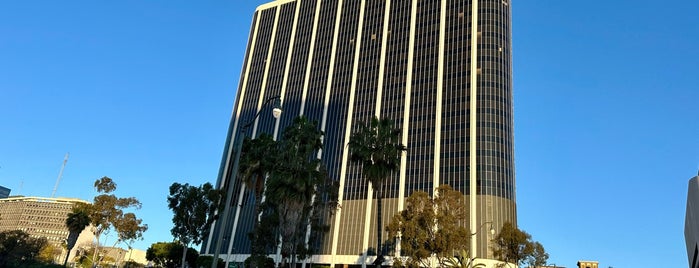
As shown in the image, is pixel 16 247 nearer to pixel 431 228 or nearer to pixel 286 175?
pixel 286 175

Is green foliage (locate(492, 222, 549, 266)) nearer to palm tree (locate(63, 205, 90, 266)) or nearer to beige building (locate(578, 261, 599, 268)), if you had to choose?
beige building (locate(578, 261, 599, 268))

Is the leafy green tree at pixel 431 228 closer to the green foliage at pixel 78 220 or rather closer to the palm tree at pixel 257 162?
the palm tree at pixel 257 162

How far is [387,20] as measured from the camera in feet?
379

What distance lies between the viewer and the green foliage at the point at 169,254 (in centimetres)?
9494

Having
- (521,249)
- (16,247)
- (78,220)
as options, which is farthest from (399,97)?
(16,247)

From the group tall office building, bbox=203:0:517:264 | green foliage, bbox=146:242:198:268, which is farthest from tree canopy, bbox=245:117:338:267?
green foliage, bbox=146:242:198:268

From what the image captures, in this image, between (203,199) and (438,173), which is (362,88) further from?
(203,199)

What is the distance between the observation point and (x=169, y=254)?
94.9m

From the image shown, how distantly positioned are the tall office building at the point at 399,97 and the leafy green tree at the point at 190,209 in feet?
112

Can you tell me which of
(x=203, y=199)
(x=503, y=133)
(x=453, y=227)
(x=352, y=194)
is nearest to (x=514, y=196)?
(x=503, y=133)

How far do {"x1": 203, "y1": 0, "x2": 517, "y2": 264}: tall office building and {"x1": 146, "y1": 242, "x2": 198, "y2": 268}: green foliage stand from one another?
846cm

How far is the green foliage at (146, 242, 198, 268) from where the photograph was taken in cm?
9494

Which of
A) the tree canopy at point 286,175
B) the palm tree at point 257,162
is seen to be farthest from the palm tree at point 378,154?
the palm tree at point 257,162

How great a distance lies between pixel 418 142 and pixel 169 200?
52741mm
